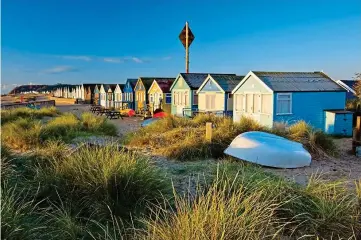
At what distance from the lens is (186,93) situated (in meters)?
29.5

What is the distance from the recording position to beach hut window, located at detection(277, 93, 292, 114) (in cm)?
1886

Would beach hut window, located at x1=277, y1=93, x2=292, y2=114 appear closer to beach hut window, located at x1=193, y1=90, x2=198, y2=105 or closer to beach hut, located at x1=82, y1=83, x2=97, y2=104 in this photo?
beach hut window, located at x1=193, y1=90, x2=198, y2=105

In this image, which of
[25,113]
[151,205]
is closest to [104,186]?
[151,205]

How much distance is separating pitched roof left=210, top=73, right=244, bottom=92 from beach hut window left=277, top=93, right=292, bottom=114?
6.39 m

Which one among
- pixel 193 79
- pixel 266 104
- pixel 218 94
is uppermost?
pixel 193 79

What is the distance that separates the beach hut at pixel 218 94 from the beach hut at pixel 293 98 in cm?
373

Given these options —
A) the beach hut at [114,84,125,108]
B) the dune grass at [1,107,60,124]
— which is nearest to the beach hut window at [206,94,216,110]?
the dune grass at [1,107,60,124]

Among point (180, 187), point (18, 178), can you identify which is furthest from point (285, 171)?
point (18, 178)

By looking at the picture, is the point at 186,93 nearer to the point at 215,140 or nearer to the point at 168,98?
the point at 168,98

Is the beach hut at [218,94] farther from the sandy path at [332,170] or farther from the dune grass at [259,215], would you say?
the dune grass at [259,215]

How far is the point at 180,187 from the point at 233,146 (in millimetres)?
3813

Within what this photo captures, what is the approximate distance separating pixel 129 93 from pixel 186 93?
15.1 metres

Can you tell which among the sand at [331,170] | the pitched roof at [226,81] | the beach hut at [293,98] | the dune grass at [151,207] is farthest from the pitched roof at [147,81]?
the dune grass at [151,207]

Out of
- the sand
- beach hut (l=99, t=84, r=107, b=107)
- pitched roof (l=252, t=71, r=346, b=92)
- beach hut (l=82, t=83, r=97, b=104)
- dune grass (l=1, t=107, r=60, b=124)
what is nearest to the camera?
the sand
